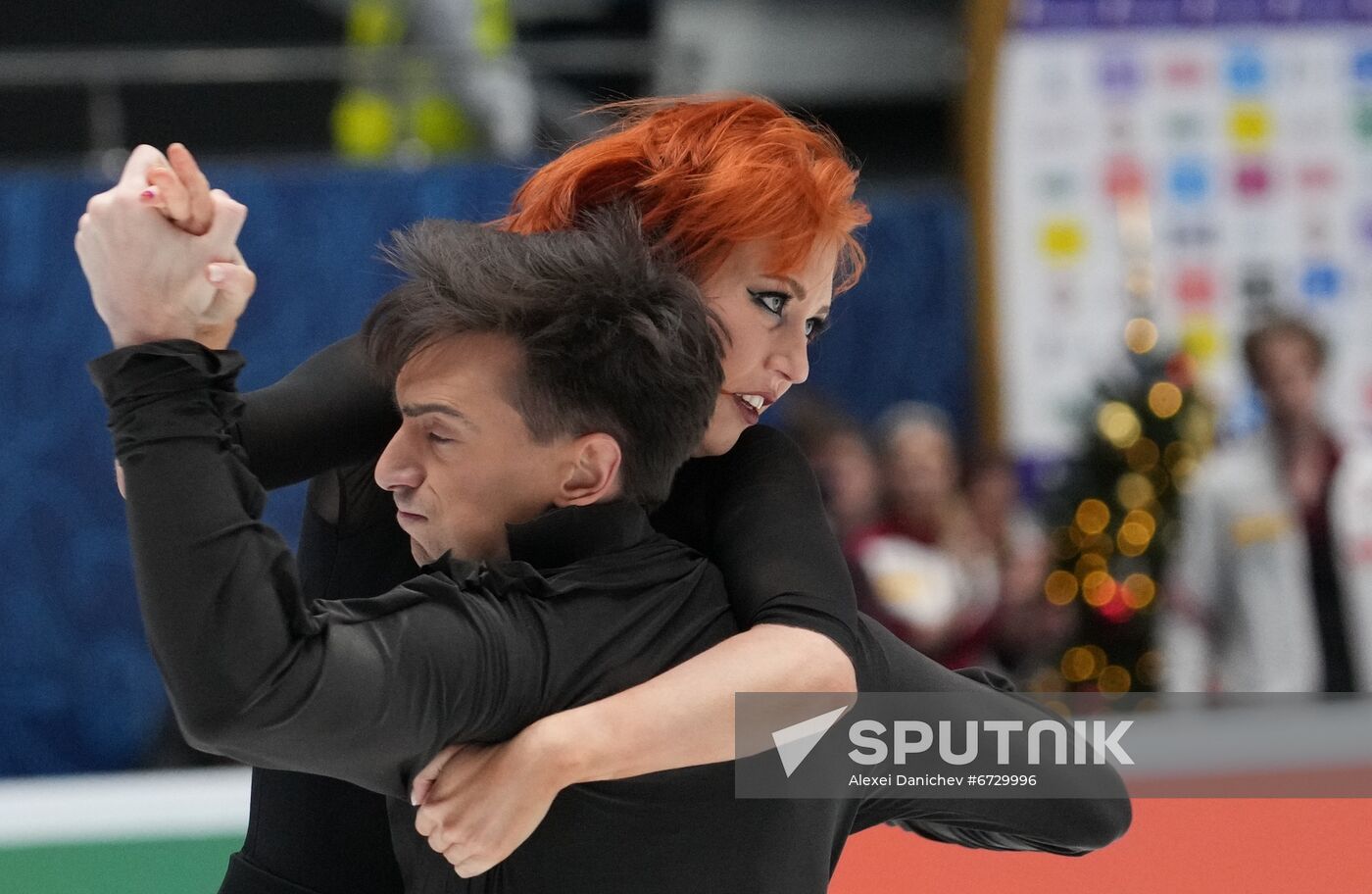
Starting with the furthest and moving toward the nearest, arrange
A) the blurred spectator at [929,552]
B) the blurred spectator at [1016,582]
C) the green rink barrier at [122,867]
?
the blurred spectator at [1016,582] → the blurred spectator at [929,552] → the green rink barrier at [122,867]

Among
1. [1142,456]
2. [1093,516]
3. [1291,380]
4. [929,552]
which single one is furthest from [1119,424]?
[929,552]

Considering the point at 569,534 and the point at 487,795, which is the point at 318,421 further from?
the point at 487,795

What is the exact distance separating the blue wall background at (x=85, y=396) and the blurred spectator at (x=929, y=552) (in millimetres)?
558

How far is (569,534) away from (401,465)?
122mm

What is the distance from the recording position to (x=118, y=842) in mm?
2166

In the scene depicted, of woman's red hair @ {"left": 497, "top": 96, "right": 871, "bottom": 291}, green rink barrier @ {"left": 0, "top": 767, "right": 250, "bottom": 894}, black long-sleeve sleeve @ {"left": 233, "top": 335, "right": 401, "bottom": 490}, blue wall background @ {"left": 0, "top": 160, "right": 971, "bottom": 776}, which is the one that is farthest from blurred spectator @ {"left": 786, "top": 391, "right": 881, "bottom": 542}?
black long-sleeve sleeve @ {"left": 233, "top": 335, "right": 401, "bottom": 490}

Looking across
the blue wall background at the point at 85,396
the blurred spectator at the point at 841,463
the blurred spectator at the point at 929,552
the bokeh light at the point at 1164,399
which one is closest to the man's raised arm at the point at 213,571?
the blurred spectator at the point at 929,552

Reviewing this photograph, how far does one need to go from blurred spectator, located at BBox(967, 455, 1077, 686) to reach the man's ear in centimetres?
288

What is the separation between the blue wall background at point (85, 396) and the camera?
472cm

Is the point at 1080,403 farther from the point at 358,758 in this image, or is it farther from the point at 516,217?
the point at 358,758

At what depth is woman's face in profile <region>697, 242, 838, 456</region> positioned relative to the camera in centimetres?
140

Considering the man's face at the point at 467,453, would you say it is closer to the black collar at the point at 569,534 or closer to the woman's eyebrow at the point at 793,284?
the black collar at the point at 569,534

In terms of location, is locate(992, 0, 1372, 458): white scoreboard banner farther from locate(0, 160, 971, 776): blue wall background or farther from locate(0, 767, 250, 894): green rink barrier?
locate(0, 767, 250, 894): green rink barrier

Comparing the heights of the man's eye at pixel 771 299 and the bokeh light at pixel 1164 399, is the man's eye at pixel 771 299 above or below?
above
